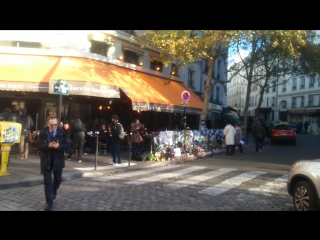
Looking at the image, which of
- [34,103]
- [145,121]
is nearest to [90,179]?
[34,103]

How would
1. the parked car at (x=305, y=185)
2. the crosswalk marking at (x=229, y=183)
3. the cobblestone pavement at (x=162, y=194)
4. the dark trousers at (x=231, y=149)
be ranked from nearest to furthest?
1. the parked car at (x=305, y=185)
2. the cobblestone pavement at (x=162, y=194)
3. the crosswalk marking at (x=229, y=183)
4. the dark trousers at (x=231, y=149)

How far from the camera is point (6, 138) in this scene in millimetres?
9555

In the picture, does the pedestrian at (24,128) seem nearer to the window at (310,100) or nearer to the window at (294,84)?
the window at (310,100)

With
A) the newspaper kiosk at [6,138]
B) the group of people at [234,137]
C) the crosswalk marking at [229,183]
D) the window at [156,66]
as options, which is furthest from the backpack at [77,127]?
the window at [156,66]

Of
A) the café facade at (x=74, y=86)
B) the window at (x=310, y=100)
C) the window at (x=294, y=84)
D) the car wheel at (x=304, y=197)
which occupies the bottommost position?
the car wheel at (x=304, y=197)

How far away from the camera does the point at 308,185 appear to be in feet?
20.6

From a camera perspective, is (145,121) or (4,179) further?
(145,121)

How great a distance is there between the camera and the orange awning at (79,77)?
14258mm

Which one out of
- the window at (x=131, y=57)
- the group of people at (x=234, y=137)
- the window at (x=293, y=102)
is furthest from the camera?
the window at (x=293, y=102)

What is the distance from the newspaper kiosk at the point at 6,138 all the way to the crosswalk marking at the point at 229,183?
204 inches

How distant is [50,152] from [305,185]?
4603 mm

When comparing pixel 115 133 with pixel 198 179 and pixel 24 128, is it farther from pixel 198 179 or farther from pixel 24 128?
pixel 198 179
